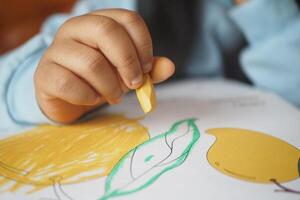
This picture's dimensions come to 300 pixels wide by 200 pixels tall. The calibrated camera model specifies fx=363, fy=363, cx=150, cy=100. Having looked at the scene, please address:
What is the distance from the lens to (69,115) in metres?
0.27

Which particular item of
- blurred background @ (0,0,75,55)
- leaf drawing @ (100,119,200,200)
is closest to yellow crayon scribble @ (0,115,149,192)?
leaf drawing @ (100,119,200,200)

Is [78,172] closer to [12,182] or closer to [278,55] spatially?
[12,182]

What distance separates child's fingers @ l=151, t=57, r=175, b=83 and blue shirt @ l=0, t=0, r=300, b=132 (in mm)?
115

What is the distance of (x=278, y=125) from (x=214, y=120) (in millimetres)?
45

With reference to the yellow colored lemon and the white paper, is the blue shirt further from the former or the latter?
the yellow colored lemon

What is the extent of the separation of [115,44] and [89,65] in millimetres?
21

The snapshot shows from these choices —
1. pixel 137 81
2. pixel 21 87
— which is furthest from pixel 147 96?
pixel 21 87

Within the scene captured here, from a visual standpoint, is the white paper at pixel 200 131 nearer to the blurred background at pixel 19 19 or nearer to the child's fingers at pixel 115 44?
the child's fingers at pixel 115 44

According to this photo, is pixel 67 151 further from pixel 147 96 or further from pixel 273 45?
pixel 273 45

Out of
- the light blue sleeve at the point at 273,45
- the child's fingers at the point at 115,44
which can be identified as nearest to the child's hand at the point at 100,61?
the child's fingers at the point at 115,44

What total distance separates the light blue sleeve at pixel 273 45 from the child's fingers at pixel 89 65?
206 millimetres

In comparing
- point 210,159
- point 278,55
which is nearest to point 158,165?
point 210,159

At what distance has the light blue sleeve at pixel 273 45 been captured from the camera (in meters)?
0.39

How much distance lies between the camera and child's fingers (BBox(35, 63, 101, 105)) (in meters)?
0.23
